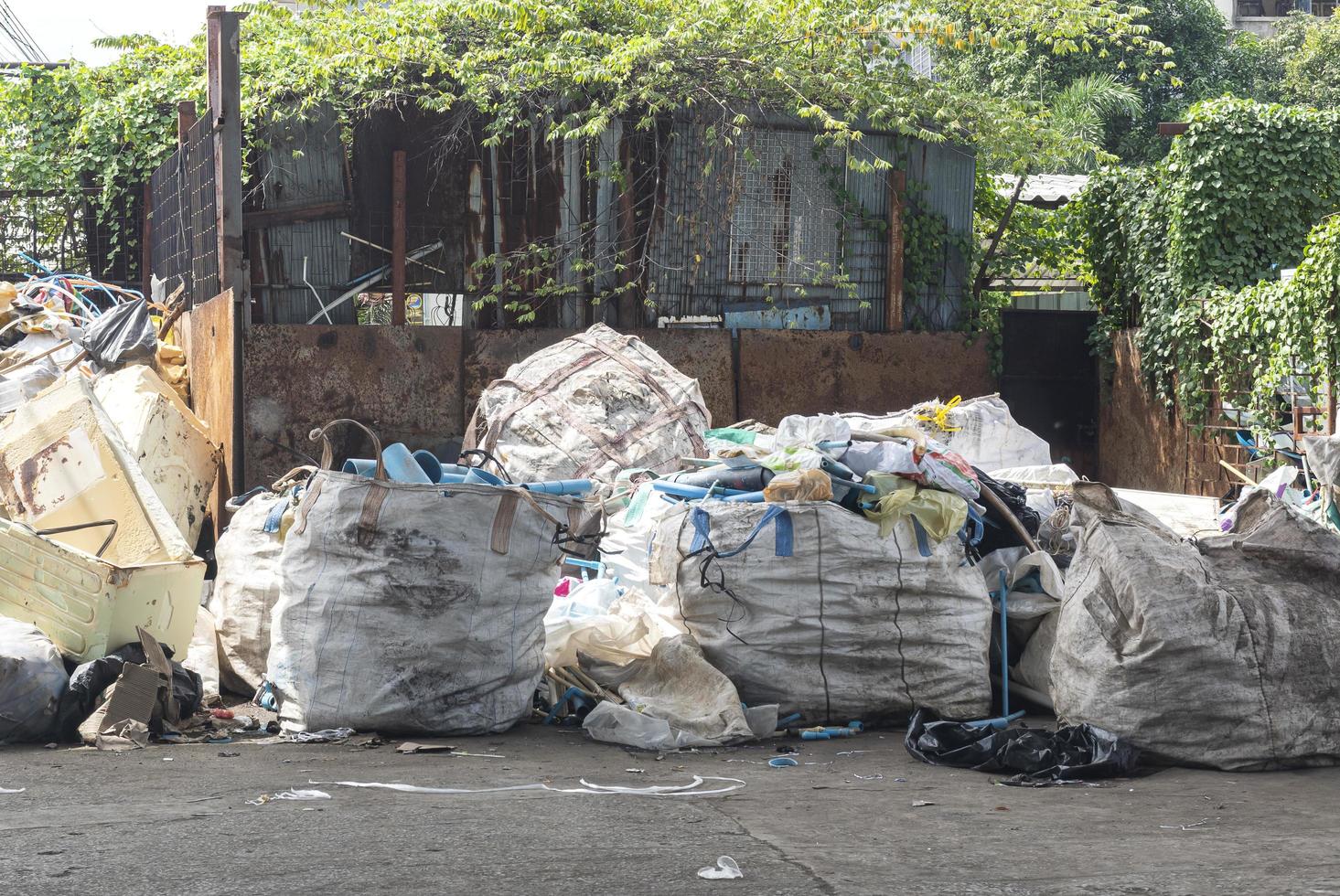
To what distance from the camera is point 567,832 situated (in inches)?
121

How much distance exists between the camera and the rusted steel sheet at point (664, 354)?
8219 millimetres

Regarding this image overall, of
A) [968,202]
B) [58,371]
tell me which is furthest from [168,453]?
[968,202]

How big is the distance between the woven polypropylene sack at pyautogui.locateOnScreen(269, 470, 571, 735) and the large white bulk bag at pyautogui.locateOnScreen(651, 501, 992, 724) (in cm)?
75

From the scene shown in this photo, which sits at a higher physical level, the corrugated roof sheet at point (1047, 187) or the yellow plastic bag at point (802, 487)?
the corrugated roof sheet at point (1047, 187)

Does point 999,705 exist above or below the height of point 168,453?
below

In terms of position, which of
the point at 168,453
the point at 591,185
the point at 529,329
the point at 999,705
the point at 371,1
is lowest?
the point at 999,705

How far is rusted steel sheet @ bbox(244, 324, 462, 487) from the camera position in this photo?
7.63 meters

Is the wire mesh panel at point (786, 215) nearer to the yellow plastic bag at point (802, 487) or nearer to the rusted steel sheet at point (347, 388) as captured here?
the rusted steel sheet at point (347, 388)

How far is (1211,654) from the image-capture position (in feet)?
13.2

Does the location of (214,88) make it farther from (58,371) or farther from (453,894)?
(453,894)

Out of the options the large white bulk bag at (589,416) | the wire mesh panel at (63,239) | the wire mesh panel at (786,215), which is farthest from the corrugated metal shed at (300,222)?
the wire mesh panel at (63,239)

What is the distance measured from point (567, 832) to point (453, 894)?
1.77 feet

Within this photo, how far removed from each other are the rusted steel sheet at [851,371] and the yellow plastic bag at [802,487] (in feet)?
12.6

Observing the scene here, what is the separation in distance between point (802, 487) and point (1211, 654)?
4.94 feet
